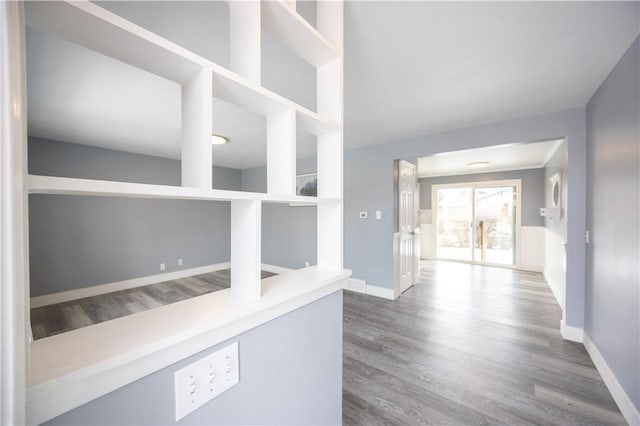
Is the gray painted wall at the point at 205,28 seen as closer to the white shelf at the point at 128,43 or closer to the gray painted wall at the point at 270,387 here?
the white shelf at the point at 128,43

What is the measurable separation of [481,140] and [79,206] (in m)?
5.71

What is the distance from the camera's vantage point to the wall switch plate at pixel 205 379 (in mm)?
Result: 610

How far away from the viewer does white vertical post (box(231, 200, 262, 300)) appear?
0.79m

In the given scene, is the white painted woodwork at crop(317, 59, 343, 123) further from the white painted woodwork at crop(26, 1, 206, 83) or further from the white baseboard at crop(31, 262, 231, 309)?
the white baseboard at crop(31, 262, 231, 309)

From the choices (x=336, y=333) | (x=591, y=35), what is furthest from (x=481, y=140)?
(x=336, y=333)

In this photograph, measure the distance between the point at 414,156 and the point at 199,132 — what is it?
10.9 ft

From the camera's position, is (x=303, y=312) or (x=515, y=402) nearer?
(x=303, y=312)

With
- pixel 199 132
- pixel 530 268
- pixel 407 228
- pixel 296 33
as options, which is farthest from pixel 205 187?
pixel 530 268

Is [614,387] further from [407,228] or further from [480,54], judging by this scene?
[407,228]

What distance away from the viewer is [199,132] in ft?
2.19

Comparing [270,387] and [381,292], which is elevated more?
[270,387]

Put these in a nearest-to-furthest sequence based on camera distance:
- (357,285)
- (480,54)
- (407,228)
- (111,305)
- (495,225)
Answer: (480,54)
(111,305)
(357,285)
(407,228)
(495,225)

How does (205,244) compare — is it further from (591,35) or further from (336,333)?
(591,35)

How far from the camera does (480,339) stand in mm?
2512
